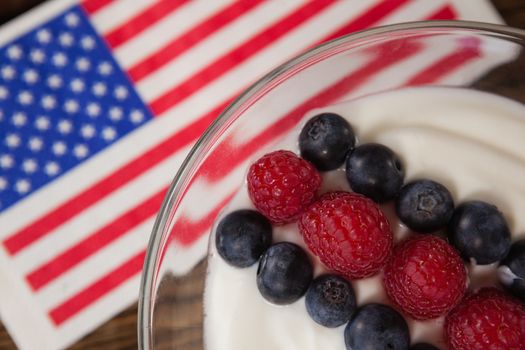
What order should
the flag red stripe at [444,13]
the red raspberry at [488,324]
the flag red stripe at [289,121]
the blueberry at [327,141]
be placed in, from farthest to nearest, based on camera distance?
the flag red stripe at [444,13] → the flag red stripe at [289,121] → the blueberry at [327,141] → the red raspberry at [488,324]

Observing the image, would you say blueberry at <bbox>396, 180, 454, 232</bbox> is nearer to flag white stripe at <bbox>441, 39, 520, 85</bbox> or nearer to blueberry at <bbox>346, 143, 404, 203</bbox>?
blueberry at <bbox>346, 143, 404, 203</bbox>

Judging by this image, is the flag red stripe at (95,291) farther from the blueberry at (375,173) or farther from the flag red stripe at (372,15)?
the flag red stripe at (372,15)

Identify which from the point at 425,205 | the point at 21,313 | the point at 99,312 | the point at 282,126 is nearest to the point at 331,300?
the point at 425,205

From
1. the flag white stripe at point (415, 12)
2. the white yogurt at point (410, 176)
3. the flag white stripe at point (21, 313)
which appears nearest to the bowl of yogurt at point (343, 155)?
the white yogurt at point (410, 176)

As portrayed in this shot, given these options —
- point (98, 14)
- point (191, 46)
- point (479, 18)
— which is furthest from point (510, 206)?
point (98, 14)

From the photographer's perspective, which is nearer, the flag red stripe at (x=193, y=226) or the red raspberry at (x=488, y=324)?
the red raspberry at (x=488, y=324)

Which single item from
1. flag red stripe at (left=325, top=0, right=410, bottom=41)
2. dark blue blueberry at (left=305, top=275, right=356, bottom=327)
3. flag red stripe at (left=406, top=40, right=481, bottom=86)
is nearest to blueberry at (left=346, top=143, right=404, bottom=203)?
dark blue blueberry at (left=305, top=275, right=356, bottom=327)

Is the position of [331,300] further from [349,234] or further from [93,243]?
[93,243]
